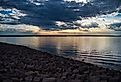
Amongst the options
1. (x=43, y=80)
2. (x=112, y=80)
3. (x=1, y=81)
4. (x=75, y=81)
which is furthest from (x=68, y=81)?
(x=1, y=81)

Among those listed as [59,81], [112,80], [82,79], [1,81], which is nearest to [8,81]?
[1,81]

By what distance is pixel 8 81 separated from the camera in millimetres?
12711

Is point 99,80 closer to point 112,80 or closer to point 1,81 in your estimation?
point 112,80

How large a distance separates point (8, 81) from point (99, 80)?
4.16 m

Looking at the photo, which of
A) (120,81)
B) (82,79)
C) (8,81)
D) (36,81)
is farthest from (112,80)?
Result: (8,81)

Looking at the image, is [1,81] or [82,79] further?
[82,79]

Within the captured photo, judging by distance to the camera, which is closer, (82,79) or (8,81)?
(8,81)

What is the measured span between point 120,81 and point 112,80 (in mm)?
402

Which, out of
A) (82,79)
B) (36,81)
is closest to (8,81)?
(36,81)

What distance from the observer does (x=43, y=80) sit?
42.6 ft

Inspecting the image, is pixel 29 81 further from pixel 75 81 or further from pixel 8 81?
pixel 75 81

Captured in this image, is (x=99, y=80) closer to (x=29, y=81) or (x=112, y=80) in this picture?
(x=112, y=80)

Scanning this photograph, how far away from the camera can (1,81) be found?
12.6 meters

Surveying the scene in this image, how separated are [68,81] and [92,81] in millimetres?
1096
